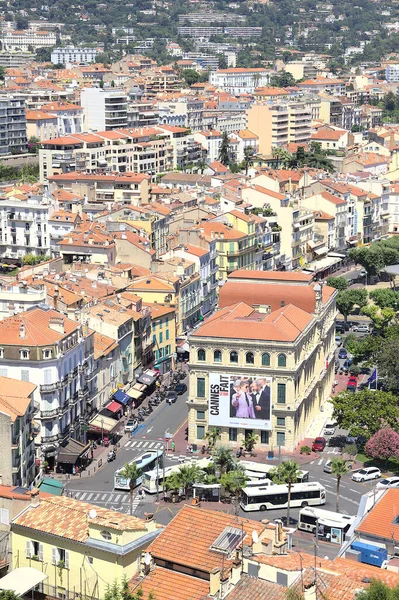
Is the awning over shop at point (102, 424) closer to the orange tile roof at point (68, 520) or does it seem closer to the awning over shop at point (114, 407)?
the awning over shop at point (114, 407)

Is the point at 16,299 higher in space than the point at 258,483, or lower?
higher

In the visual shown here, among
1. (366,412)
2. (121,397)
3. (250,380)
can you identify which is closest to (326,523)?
(366,412)

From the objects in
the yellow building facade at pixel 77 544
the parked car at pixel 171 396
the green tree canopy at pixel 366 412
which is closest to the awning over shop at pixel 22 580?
the yellow building facade at pixel 77 544

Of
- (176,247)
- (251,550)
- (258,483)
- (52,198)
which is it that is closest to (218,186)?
(52,198)

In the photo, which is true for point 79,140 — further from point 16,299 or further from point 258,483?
point 258,483

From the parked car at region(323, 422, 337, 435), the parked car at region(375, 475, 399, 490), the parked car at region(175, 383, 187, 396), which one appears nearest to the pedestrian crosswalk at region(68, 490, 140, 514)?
→ the parked car at region(375, 475, 399, 490)

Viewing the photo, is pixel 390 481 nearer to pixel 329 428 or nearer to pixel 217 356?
pixel 329 428
